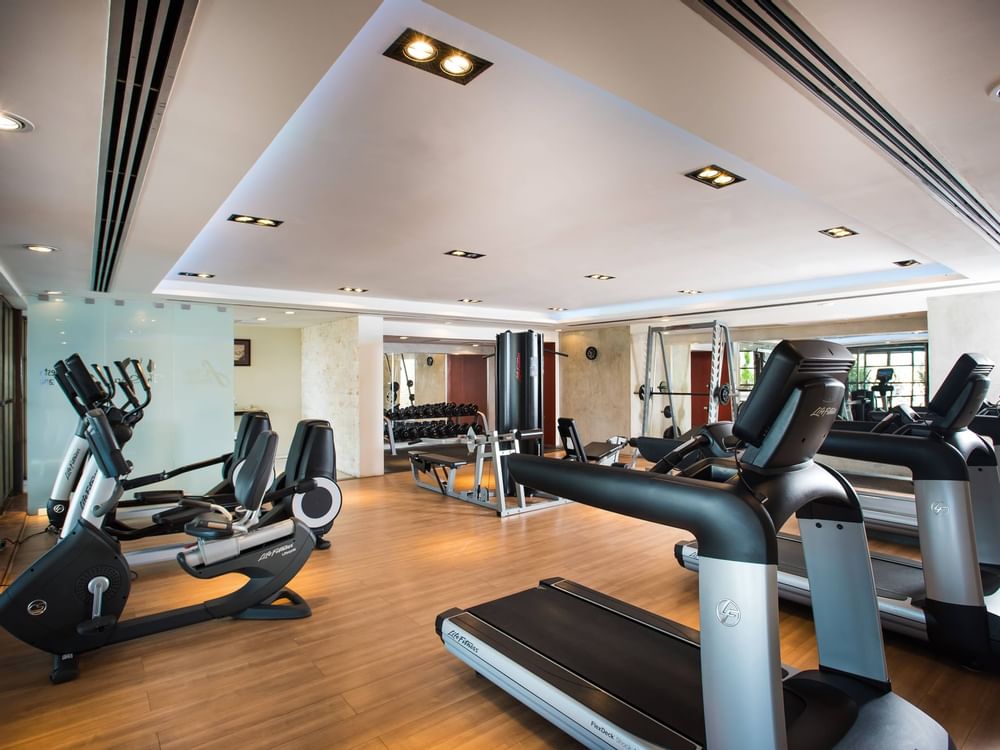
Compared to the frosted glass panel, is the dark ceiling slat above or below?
above

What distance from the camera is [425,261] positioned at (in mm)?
5121

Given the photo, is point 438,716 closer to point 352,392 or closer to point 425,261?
point 425,261

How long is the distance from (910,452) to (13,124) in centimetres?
387

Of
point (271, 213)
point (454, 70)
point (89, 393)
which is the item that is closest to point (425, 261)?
point (271, 213)

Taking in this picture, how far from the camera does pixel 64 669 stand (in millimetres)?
2553

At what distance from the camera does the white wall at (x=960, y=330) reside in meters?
Result: 5.59

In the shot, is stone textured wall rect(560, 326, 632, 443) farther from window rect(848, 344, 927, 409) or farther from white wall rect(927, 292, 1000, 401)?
white wall rect(927, 292, 1000, 401)

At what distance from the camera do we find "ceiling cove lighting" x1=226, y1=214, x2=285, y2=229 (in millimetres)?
3705

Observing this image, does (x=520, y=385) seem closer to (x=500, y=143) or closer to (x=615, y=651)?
(x=500, y=143)

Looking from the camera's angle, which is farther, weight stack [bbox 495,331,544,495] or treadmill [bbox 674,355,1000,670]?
weight stack [bbox 495,331,544,495]

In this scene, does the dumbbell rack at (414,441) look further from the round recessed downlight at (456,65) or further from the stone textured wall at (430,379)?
the round recessed downlight at (456,65)

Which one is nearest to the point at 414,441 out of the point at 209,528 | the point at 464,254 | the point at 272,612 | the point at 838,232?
the point at 464,254

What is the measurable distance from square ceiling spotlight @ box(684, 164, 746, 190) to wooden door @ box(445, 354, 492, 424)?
23.3 ft

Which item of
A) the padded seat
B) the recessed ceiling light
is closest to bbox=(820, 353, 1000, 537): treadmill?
the recessed ceiling light
